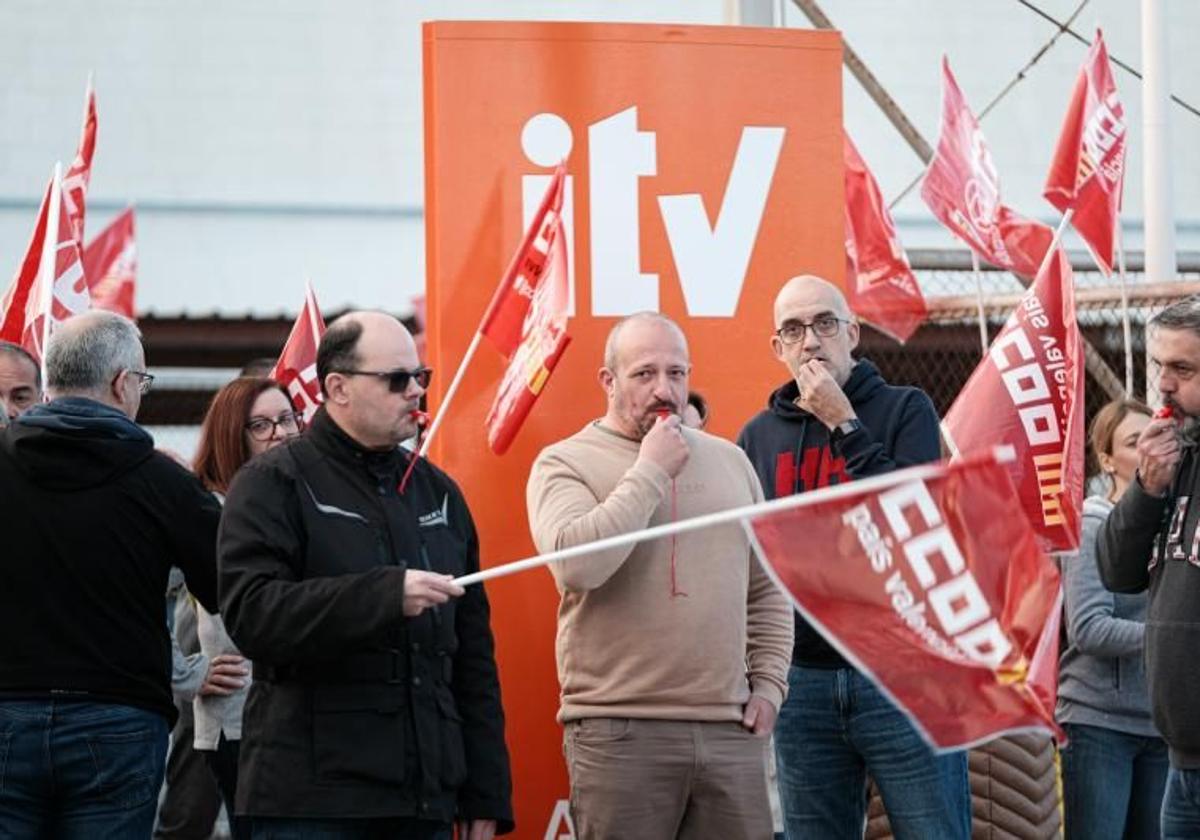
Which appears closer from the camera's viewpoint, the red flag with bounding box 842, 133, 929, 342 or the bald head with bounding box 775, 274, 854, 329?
the bald head with bounding box 775, 274, 854, 329

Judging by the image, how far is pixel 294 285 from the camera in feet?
48.1

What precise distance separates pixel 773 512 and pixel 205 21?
11.6 metres

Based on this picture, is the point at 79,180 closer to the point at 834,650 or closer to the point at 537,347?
the point at 537,347

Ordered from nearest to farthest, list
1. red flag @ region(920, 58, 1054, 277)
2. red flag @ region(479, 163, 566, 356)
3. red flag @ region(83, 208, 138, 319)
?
red flag @ region(479, 163, 566, 356) → red flag @ region(920, 58, 1054, 277) → red flag @ region(83, 208, 138, 319)

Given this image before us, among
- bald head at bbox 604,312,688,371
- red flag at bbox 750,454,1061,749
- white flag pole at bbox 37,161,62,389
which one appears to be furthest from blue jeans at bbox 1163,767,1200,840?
white flag pole at bbox 37,161,62,389

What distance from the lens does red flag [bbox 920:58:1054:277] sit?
9.66m

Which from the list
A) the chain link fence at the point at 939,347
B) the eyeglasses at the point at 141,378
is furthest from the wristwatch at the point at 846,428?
the chain link fence at the point at 939,347

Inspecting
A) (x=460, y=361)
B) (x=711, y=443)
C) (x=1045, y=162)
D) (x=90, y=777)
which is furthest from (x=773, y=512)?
(x=1045, y=162)

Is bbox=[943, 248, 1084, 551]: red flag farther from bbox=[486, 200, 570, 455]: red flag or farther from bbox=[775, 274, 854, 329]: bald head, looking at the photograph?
bbox=[486, 200, 570, 455]: red flag

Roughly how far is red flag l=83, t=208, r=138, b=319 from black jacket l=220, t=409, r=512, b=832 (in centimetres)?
557

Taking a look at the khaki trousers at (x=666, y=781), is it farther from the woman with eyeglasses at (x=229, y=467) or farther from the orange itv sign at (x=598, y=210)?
the woman with eyeglasses at (x=229, y=467)

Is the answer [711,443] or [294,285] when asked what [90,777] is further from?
[294,285]

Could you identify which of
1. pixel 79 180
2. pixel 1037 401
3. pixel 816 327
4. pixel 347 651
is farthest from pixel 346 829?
pixel 79 180

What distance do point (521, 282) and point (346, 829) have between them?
1.96m
